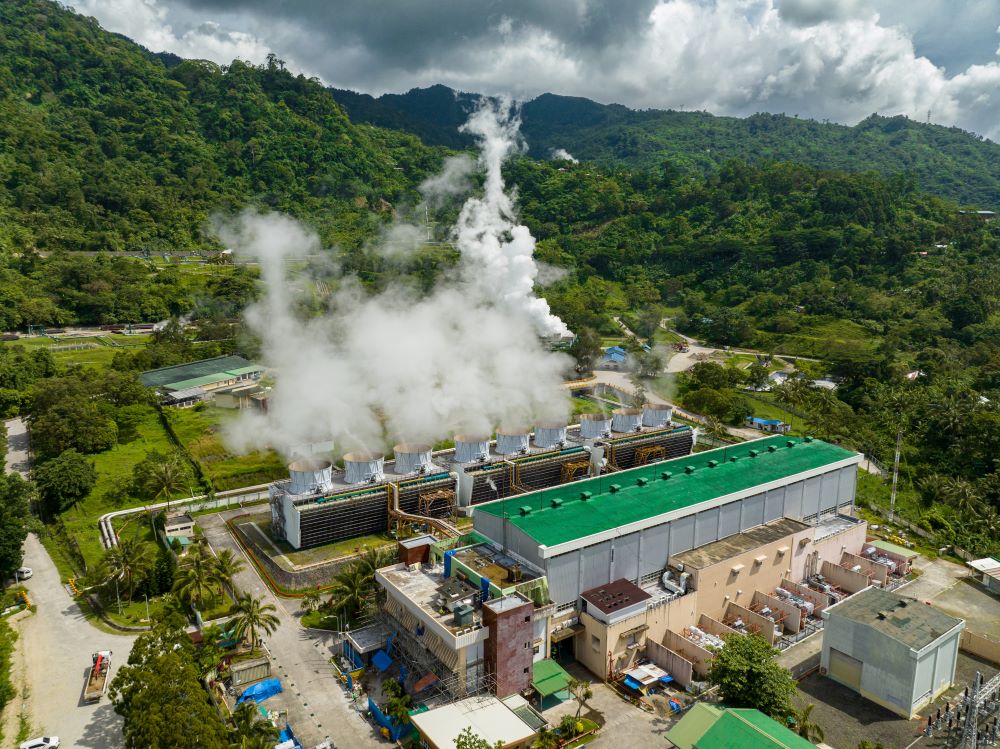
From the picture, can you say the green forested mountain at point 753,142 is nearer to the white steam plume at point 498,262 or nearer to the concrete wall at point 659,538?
the white steam plume at point 498,262

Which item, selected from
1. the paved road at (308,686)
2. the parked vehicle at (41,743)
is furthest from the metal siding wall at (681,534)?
the parked vehicle at (41,743)

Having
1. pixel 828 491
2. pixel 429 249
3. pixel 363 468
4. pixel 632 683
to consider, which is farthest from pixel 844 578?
pixel 429 249

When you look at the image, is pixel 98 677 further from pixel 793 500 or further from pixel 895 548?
pixel 895 548

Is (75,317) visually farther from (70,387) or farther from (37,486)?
(37,486)

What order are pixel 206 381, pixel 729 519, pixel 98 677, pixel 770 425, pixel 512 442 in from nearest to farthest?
pixel 98 677 → pixel 729 519 → pixel 512 442 → pixel 206 381 → pixel 770 425

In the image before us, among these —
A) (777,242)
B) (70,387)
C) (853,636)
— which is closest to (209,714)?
(853,636)
